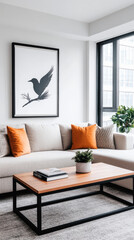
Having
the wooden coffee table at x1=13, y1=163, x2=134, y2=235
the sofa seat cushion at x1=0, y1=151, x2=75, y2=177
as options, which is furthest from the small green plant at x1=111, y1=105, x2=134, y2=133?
the wooden coffee table at x1=13, y1=163, x2=134, y2=235

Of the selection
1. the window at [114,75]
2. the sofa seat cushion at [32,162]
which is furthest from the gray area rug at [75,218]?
the window at [114,75]

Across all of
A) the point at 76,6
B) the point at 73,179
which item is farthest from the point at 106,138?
the point at 76,6

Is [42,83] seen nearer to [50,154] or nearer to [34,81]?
[34,81]

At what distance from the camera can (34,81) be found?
14.8 ft

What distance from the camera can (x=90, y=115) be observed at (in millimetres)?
5152

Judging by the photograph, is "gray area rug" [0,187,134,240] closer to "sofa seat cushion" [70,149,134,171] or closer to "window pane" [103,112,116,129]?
"sofa seat cushion" [70,149,134,171]

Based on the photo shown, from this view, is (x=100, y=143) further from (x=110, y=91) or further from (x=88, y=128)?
(x=110, y=91)

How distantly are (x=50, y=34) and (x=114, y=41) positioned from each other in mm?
1221

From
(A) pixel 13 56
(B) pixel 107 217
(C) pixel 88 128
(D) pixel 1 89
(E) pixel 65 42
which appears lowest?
(B) pixel 107 217

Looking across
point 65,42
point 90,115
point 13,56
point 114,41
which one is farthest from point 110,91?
point 13,56

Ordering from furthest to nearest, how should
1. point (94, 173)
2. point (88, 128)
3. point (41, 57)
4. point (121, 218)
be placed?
1. point (41, 57)
2. point (88, 128)
3. point (94, 173)
4. point (121, 218)

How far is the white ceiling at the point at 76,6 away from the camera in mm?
3896

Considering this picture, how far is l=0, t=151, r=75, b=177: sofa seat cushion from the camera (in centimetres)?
300

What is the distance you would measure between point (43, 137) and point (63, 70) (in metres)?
1.60
